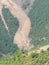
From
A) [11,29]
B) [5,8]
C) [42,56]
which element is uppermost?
[5,8]

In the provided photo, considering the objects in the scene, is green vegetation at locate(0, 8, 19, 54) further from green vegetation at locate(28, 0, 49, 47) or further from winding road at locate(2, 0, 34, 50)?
green vegetation at locate(28, 0, 49, 47)

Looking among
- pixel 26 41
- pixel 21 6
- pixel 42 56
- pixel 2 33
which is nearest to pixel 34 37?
pixel 26 41

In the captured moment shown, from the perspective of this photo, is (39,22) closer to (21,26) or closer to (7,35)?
(21,26)

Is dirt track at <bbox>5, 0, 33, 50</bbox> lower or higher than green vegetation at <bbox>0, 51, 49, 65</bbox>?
higher

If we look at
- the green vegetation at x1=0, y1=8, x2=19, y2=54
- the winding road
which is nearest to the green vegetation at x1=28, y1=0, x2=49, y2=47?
the winding road

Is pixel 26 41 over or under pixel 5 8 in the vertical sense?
under

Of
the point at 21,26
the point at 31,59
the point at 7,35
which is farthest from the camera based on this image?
the point at 21,26

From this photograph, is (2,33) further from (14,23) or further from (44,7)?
(44,7)

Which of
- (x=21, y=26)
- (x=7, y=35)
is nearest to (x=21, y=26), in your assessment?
(x=21, y=26)
